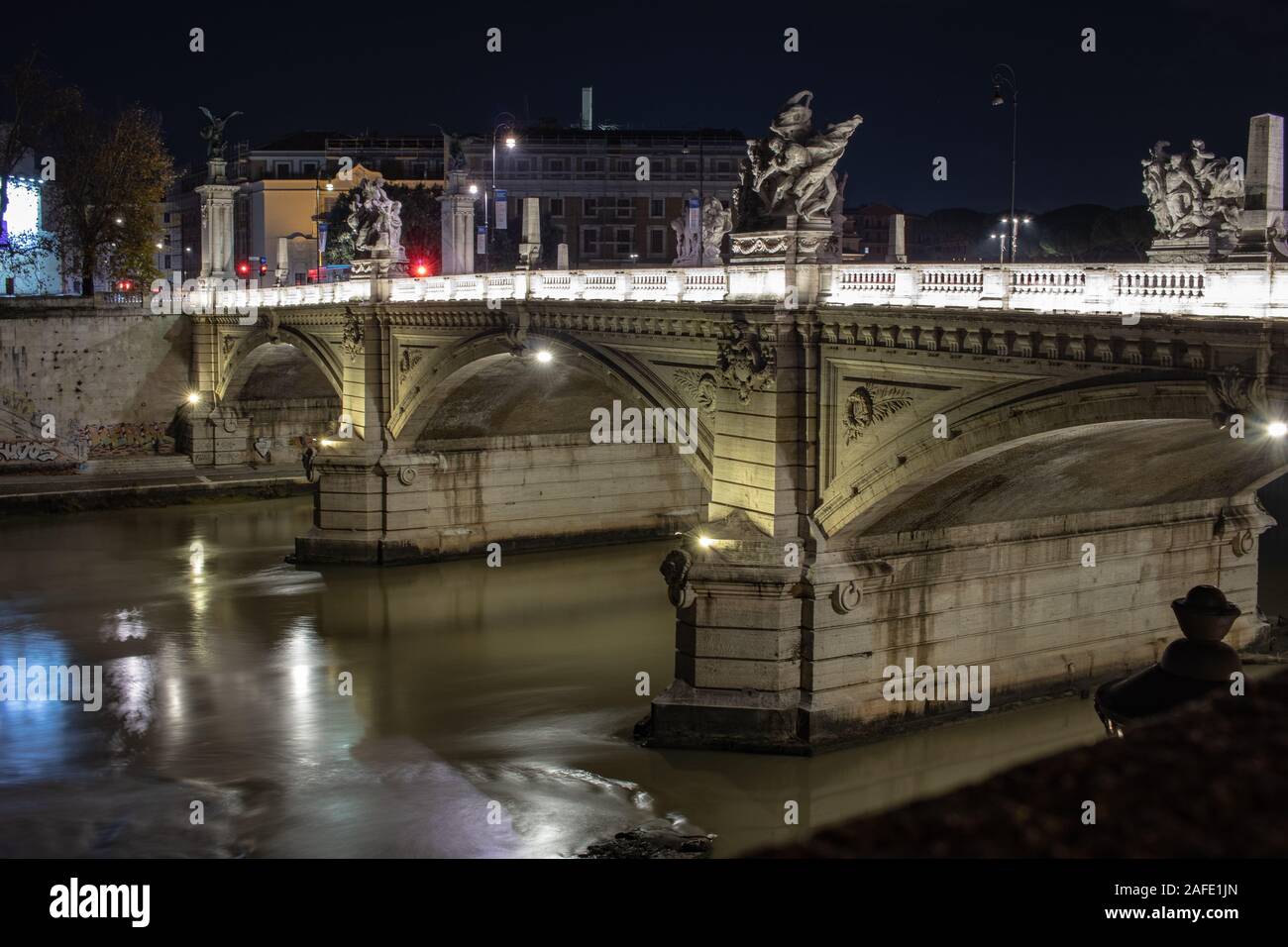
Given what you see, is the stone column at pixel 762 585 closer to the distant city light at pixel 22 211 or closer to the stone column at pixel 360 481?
the stone column at pixel 360 481

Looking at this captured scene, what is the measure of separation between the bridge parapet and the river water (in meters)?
5.91

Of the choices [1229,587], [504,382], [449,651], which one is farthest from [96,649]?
[1229,587]

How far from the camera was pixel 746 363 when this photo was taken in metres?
20.2

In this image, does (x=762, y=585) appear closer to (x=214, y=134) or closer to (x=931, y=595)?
(x=931, y=595)

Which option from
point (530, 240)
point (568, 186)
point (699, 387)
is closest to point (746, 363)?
point (699, 387)

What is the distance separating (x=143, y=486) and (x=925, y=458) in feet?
95.7

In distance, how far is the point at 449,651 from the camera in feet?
84.3

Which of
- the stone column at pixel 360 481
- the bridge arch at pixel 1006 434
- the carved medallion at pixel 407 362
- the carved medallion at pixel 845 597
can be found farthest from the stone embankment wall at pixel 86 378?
the bridge arch at pixel 1006 434

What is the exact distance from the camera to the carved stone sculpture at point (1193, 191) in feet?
47.1

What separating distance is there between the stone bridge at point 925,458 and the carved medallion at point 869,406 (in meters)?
0.03

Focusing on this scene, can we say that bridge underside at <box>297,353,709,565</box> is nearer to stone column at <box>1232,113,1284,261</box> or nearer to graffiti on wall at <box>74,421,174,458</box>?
graffiti on wall at <box>74,421,174,458</box>

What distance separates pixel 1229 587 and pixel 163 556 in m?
22.6
